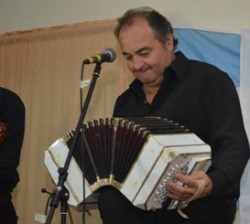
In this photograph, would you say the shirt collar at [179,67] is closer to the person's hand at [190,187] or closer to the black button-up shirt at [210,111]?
the black button-up shirt at [210,111]

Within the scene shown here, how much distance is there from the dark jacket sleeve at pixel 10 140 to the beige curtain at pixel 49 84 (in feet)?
3.27

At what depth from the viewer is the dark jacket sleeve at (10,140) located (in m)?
1.95

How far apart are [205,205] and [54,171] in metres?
0.53

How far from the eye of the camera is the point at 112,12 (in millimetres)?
3068

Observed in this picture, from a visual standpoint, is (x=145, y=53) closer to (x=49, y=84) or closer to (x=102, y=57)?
(x=102, y=57)

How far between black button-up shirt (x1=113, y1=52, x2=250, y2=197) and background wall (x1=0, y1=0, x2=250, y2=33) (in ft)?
3.29

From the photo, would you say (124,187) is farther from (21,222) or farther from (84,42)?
(21,222)

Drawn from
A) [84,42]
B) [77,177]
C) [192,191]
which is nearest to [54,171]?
[77,177]

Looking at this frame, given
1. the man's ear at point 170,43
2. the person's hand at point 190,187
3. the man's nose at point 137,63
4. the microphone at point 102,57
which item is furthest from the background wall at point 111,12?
the person's hand at point 190,187

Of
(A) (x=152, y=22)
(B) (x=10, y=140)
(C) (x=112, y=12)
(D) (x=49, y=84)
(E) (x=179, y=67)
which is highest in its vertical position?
(C) (x=112, y=12)

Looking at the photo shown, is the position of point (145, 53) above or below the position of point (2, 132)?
above

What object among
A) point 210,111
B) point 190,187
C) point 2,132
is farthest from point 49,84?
point 190,187

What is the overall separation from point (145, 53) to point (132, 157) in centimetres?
48

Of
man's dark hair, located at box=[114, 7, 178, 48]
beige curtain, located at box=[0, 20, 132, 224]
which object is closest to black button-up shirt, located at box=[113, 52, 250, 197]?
man's dark hair, located at box=[114, 7, 178, 48]
